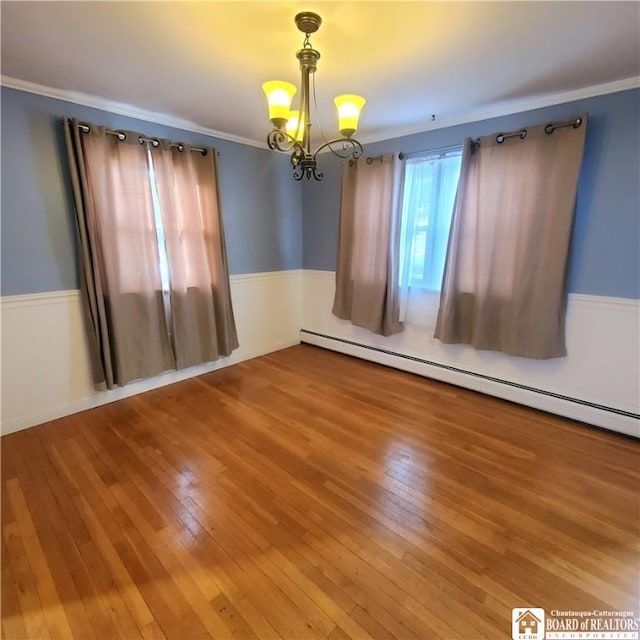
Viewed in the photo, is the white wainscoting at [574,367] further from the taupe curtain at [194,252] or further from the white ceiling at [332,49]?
the taupe curtain at [194,252]

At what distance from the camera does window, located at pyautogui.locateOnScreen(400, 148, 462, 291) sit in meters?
2.98

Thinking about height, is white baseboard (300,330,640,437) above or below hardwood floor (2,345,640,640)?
above

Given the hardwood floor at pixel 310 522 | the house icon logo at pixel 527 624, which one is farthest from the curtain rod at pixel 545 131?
the house icon logo at pixel 527 624

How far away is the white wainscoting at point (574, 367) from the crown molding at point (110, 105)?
8.82ft

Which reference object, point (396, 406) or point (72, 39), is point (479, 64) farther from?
point (396, 406)

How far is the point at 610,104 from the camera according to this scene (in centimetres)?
221

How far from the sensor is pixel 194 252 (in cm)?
310

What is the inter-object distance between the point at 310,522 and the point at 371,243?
2561 mm

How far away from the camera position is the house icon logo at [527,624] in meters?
1.22

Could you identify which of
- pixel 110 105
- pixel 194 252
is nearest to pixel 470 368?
pixel 194 252

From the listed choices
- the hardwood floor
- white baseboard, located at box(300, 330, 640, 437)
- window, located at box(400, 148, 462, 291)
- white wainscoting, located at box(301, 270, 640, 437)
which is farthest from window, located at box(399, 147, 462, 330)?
the hardwood floor

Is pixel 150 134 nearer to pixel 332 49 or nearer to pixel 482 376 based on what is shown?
pixel 332 49

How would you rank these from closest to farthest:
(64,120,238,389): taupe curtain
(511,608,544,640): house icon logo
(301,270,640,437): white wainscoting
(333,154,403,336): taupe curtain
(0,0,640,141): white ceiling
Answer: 1. (511,608,544,640): house icon logo
2. (0,0,640,141): white ceiling
3. (301,270,640,437): white wainscoting
4. (64,120,238,389): taupe curtain
5. (333,154,403,336): taupe curtain

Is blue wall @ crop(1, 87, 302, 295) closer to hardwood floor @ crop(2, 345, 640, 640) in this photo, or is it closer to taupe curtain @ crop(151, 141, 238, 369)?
taupe curtain @ crop(151, 141, 238, 369)
